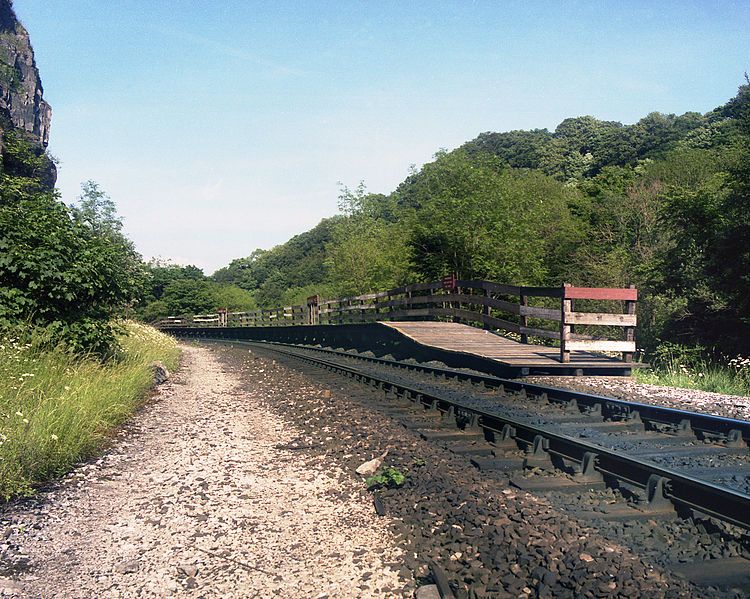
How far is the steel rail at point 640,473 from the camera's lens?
9.82 feet

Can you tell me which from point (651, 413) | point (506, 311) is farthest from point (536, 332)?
point (651, 413)

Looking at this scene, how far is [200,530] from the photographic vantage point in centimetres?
368

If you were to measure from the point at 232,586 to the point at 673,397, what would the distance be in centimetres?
638

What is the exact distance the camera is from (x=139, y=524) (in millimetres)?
3812

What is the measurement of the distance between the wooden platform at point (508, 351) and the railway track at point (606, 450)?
151 cm

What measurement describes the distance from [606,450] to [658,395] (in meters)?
4.18

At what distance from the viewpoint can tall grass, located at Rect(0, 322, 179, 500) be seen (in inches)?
177

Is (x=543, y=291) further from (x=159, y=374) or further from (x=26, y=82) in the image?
(x=26, y=82)

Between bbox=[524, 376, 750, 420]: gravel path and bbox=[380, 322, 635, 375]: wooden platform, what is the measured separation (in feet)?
0.67

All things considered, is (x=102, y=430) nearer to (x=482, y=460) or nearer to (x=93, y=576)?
(x=93, y=576)

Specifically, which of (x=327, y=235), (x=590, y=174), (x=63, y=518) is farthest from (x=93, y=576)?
(x=327, y=235)

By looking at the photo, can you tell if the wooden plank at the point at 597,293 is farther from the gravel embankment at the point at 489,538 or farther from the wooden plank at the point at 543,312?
the gravel embankment at the point at 489,538

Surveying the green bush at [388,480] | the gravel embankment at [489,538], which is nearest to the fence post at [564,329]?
the gravel embankment at [489,538]

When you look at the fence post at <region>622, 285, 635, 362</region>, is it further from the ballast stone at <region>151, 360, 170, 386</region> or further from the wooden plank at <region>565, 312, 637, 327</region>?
the ballast stone at <region>151, 360, 170, 386</region>
